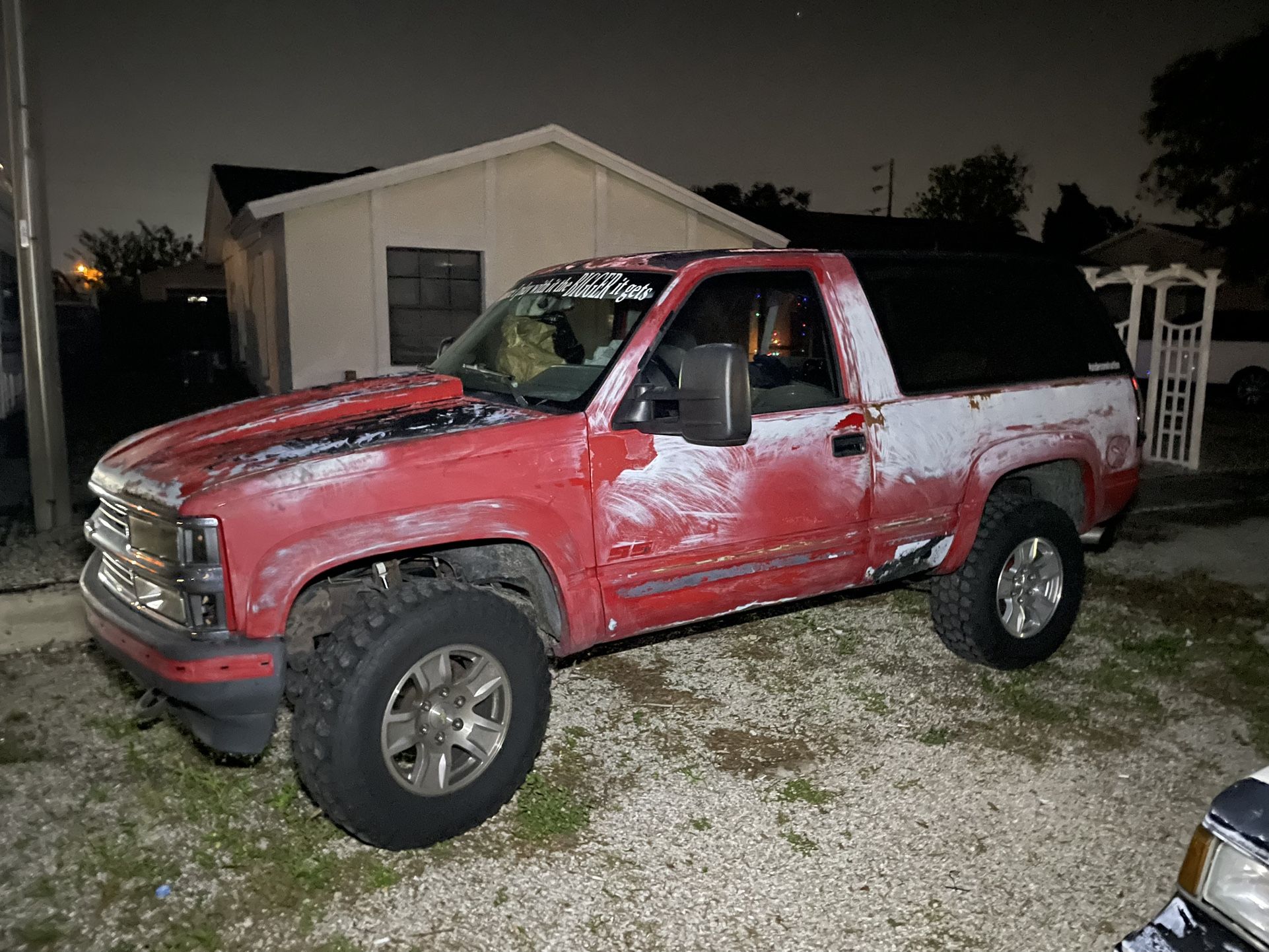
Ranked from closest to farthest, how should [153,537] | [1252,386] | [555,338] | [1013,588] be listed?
[153,537] → [555,338] → [1013,588] → [1252,386]

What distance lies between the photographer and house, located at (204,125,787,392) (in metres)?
13.0

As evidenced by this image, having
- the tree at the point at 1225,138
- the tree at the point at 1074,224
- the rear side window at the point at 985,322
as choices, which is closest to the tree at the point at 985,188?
the tree at the point at 1074,224

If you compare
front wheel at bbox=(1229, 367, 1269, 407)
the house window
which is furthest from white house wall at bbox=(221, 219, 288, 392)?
front wheel at bbox=(1229, 367, 1269, 407)

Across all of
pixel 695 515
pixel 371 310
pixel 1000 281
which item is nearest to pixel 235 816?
pixel 695 515

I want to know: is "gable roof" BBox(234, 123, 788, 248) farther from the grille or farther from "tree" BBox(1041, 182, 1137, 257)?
"tree" BBox(1041, 182, 1137, 257)

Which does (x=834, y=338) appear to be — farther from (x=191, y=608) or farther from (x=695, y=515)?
(x=191, y=608)

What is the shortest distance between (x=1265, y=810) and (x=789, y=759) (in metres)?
2.26

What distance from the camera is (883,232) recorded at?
30031 millimetres

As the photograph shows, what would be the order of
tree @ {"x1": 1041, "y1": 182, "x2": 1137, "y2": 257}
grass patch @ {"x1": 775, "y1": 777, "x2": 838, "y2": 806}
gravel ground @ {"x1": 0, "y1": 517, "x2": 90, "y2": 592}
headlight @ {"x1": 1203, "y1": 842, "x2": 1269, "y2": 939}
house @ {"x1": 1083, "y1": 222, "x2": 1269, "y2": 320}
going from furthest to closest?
tree @ {"x1": 1041, "y1": 182, "x2": 1137, "y2": 257}, house @ {"x1": 1083, "y1": 222, "x2": 1269, "y2": 320}, gravel ground @ {"x1": 0, "y1": 517, "x2": 90, "y2": 592}, grass patch @ {"x1": 775, "y1": 777, "x2": 838, "y2": 806}, headlight @ {"x1": 1203, "y1": 842, "x2": 1269, "y2": 939}

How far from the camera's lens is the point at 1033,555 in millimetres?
5184

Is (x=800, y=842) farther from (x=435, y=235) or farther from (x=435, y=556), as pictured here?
(x=435, y=235)

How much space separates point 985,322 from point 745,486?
1.78 metres

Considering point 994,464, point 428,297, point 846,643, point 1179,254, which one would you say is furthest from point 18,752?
point 1179,254

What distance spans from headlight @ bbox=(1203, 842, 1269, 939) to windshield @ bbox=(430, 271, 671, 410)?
7.89 feet
